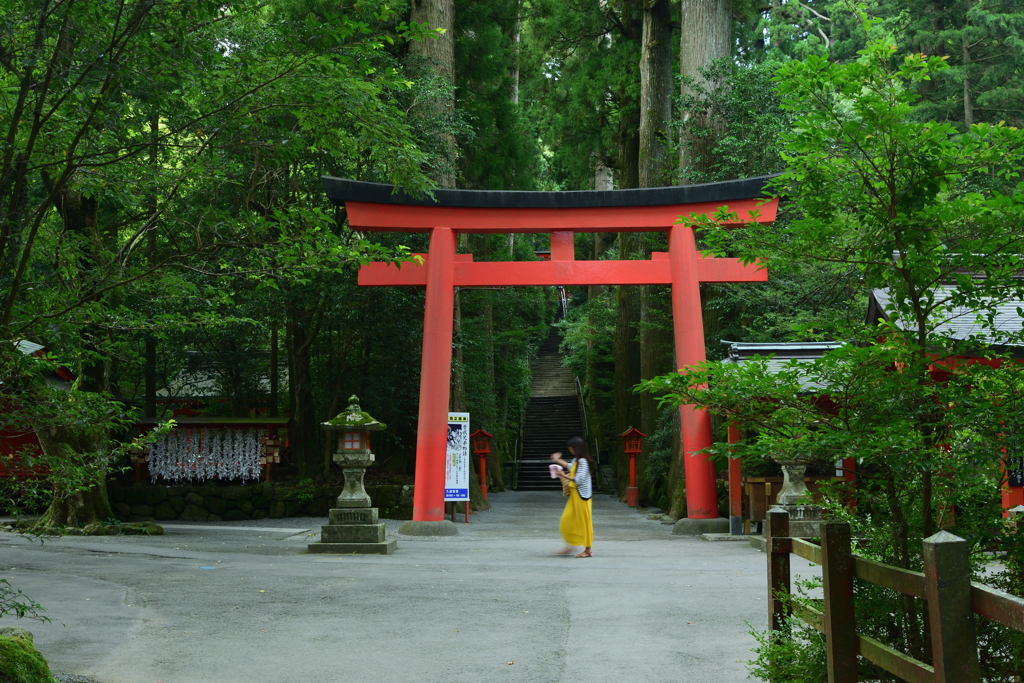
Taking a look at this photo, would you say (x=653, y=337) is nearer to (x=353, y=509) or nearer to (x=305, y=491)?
(x=305, y=491)

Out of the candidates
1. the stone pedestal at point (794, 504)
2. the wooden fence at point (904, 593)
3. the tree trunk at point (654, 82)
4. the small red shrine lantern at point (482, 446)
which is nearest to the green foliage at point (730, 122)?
the tree trunk at point (654, 82)

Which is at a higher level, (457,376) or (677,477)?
(457,376)

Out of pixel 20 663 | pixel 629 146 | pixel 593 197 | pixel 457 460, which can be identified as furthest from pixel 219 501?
pixel 629 146

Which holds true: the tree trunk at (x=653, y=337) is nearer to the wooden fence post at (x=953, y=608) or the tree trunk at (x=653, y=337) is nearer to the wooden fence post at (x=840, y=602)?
the wooden fence post at (x=840, y=602)

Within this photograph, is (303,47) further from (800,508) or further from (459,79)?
(459,79)

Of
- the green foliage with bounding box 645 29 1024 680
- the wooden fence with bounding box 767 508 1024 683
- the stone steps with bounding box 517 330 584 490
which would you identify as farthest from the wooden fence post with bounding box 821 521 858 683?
the stone steps with bounding box 517 330 584 490

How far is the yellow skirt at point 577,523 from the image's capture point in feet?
32.3

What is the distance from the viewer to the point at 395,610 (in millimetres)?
6730

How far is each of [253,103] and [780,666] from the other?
13.9ft

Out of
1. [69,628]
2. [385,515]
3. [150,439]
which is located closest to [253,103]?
[150,439]

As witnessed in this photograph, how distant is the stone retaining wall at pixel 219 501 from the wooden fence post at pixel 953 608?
43.0ft

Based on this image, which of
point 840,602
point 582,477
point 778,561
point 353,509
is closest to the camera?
point 840,602

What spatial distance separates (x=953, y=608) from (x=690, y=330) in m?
10.1

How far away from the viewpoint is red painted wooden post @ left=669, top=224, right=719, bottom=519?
12.2 metres
